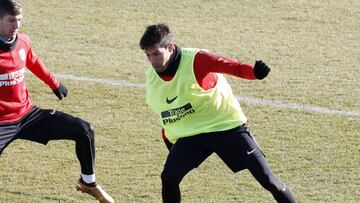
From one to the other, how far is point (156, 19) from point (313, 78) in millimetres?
3062

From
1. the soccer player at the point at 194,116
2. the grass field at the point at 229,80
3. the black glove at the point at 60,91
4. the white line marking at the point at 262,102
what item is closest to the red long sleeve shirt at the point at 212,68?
the soccer player at the point at 194,116

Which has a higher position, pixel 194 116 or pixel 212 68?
pixel 212 68

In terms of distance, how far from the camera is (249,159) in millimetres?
7953

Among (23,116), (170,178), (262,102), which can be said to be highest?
(170,178)

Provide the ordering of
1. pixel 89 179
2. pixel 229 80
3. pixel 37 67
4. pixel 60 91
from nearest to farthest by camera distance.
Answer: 1. pixel 89 179
2. pixel 37 67
3. pixel 60 91
4. pixel 229 80

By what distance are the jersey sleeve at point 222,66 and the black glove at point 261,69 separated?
0.16ft

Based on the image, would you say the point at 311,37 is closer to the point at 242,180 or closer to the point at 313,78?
the point at 313,78

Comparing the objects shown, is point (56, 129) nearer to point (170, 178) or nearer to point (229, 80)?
point (170, 178)

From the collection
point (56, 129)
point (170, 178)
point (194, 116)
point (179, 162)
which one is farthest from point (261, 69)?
point (56, 129)

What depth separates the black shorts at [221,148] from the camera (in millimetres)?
7992

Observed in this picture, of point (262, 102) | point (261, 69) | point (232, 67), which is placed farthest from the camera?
point (262, 102)

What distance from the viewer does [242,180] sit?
9.41 meters

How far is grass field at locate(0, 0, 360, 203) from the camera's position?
30.6ft

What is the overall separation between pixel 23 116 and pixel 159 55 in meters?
1.55
